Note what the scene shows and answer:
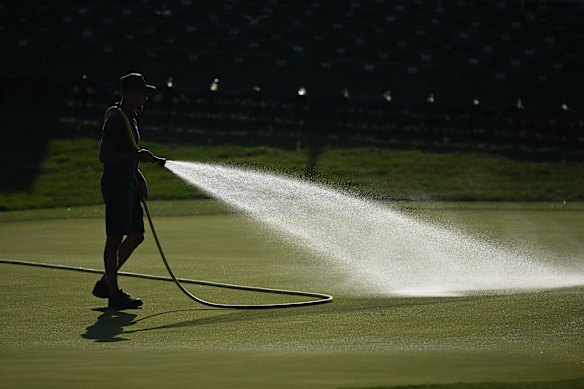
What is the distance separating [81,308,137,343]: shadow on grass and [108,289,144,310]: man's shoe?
54 mm

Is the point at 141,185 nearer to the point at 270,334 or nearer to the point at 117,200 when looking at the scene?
the point at 117,200

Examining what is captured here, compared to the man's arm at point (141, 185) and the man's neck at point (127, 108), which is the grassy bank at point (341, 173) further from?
the man's neck at point (127, 108)

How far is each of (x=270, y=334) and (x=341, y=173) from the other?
14.7 meters

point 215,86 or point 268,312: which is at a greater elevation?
point 215,86

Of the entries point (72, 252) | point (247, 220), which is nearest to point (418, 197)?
point (247, 220)

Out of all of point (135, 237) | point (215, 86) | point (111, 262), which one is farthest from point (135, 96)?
point (215, 86)

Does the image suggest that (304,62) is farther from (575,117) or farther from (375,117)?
(575,117)

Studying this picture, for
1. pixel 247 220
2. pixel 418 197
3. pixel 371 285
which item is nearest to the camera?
pixel 371 285

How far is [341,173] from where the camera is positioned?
22828mm

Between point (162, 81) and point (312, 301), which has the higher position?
point (162, 81)

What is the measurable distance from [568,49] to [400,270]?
1621 cm

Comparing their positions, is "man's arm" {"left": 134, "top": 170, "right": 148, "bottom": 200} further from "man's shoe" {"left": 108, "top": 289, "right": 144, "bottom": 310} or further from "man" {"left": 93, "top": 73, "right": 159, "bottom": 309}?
"man's shoe" {"left": 108, "top": 289, "right": 144, "bottom": 310}

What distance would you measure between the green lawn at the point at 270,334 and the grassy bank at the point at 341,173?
8.39 metres

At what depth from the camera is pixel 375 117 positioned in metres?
25.8
